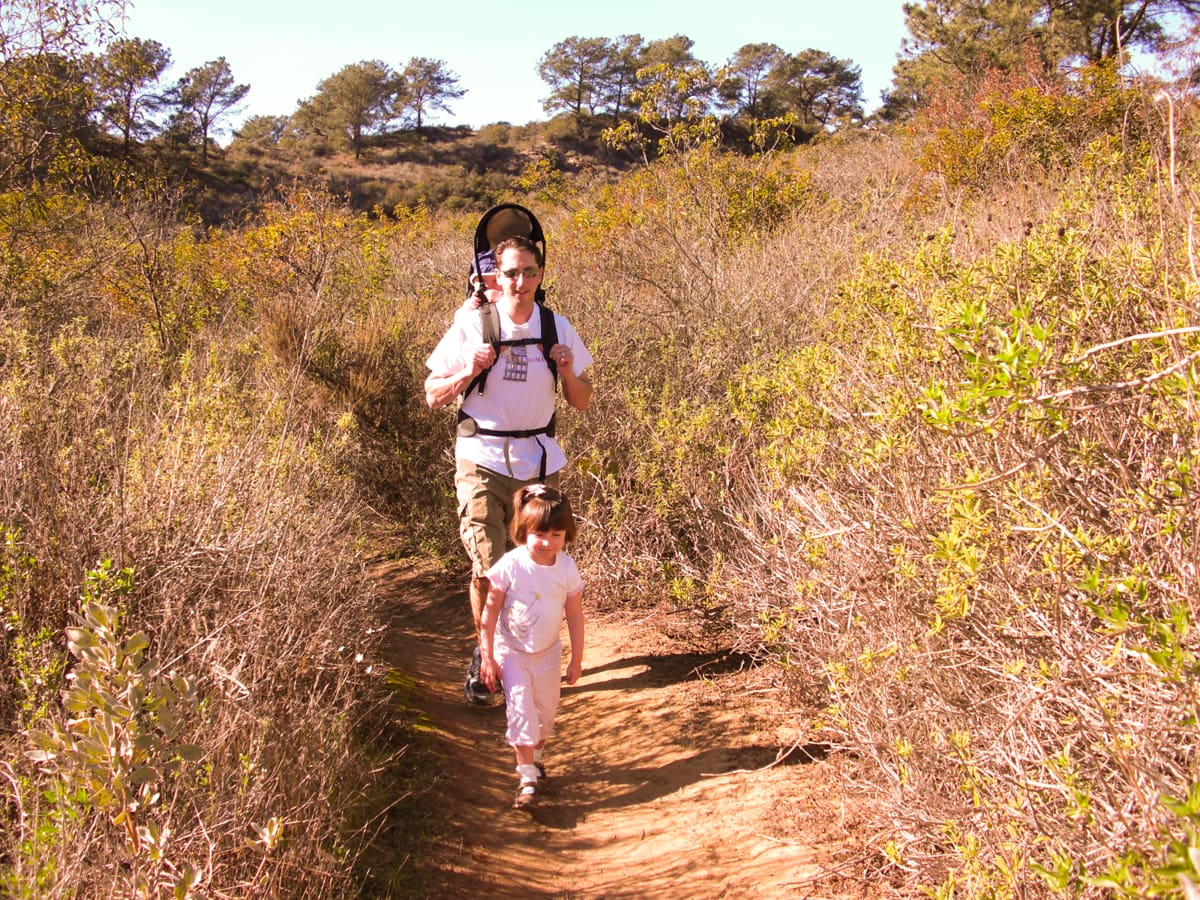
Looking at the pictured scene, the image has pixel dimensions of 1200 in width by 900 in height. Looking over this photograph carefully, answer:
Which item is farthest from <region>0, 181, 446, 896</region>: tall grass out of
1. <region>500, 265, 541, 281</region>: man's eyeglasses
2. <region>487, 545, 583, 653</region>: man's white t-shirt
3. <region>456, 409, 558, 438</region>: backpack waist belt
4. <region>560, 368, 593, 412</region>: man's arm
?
<region>500, 265, 541, 281</region>: man's eyeglasses

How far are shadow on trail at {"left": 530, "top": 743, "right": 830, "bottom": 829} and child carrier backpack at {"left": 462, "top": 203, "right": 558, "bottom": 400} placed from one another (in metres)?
1.42

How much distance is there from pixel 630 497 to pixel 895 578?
2.35m

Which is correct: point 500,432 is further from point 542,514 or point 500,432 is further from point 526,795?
point 526,795

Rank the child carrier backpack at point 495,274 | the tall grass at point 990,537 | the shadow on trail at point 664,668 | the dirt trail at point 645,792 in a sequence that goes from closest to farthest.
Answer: the tall grass at point 990,537 < the dirt trail at point 645,792 < the child carrier backpack at point 495,274 < the shadow on trail at point 664,668

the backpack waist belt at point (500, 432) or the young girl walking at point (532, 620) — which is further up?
the backpack waist belt at point (500, 432)

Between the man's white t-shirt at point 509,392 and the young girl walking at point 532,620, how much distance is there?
25cm

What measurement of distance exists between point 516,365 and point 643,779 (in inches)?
67.5

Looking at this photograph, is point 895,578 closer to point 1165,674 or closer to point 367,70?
point 1165,674

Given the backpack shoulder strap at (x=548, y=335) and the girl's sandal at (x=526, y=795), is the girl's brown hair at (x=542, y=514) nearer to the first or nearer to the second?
the backpack shoulder strap at (x=548, y=335)

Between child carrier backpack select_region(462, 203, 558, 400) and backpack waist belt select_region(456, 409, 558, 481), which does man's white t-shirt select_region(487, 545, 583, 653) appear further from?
child carrier backpack select_region(462, 203, 558, 400)

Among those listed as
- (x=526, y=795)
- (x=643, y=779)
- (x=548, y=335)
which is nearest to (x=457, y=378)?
(x=548, y=335)

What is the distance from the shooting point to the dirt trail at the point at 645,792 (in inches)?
116

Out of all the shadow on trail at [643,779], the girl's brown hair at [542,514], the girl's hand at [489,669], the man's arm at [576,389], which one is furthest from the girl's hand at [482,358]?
the shadow on trail at [643,779]

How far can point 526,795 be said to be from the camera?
3.34 metres
